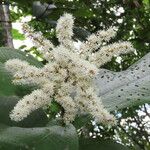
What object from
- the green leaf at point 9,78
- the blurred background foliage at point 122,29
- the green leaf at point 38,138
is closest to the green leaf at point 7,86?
the green leaf at point 9,78

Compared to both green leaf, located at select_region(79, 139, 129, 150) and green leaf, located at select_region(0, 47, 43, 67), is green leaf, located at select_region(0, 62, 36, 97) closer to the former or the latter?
green leaf, located at select_region(0, 47, 43, 67)

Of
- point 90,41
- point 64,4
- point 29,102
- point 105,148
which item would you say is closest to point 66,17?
point 90,41

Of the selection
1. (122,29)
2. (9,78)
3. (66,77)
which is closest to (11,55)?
(9,78)

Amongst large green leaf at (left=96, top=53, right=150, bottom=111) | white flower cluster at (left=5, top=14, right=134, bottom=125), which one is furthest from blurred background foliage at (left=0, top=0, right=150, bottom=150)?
white flower cluster at (left=5, top=14, right=134, bottom=125)

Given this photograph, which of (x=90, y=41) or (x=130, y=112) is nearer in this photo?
(x=90, y=41)

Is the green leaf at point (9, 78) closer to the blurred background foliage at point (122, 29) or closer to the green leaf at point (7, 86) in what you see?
the green leaf at point (7, 86)

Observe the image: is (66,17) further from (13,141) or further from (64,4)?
(64,4)
